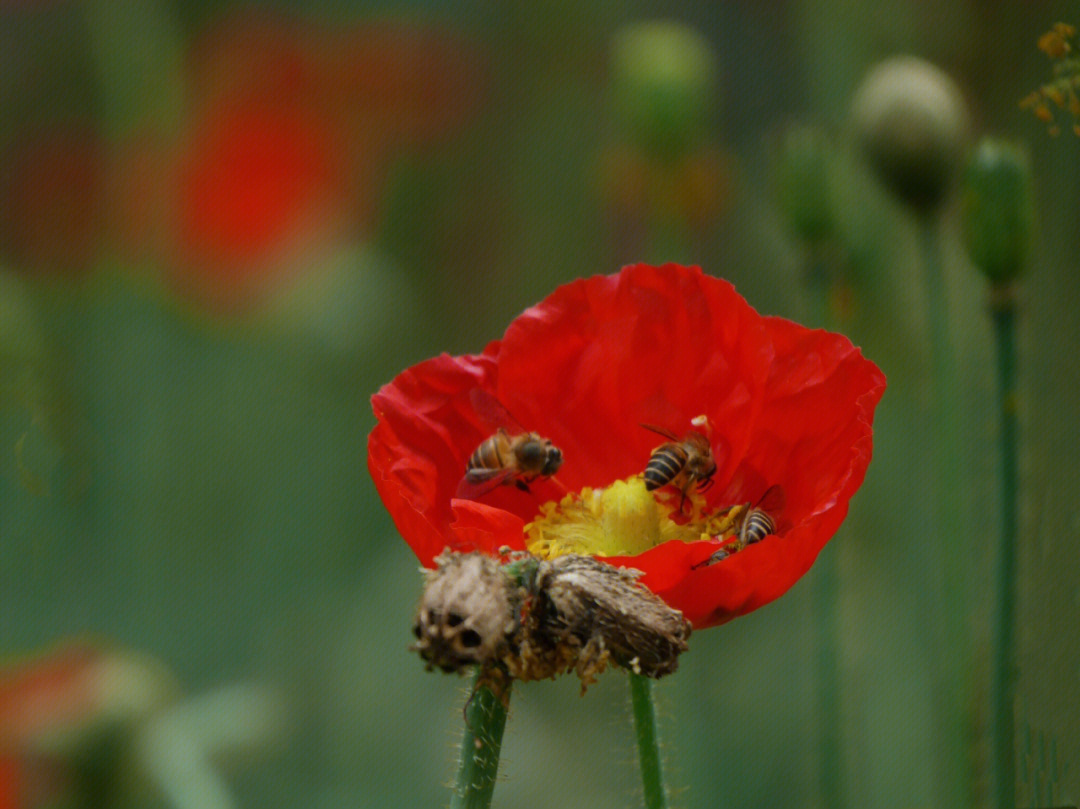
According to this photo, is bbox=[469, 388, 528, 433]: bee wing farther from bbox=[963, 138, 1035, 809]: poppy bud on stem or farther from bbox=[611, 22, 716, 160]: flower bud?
bbox=[611, 22, 716, 160]: flower bud

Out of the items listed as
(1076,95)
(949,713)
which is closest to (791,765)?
(949,713)

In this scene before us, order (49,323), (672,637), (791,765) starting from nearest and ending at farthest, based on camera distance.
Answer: (672,637)
(791,765)
(49,323)

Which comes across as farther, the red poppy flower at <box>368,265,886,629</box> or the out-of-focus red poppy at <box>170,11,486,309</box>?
the out-of-focus red poppy at <box>170,11,486,309</box>

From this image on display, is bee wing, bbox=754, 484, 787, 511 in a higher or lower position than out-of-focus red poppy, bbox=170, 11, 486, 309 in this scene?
lower

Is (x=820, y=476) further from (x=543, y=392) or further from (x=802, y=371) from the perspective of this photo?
(x=543, y=392)

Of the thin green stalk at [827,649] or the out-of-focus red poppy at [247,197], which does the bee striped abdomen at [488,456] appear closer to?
the thin green stalk at [827,649]

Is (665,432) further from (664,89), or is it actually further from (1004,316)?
(664,89)

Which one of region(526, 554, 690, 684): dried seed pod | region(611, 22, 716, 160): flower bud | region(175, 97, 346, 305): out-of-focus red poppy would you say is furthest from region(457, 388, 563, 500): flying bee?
region(175, 97, 346, 305): out-of-focus red poppy

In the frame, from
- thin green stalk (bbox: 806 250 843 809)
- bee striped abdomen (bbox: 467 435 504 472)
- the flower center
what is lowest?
thin green stalk (bbox: 806 250 843 809)
